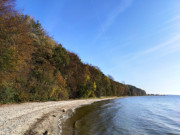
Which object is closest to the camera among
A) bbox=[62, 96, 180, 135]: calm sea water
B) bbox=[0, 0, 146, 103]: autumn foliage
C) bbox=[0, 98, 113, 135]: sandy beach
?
bbox=[0, 98, 113, 135]: sandy beach

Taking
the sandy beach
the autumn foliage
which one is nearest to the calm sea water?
the sandy beach

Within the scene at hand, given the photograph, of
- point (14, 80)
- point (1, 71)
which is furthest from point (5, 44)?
point (14, 80)

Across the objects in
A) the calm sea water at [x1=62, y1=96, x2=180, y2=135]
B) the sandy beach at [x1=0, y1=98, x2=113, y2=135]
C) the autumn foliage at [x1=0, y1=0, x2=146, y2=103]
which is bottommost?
the calm sea water at [x1=62, y1=96, x2=180, y2=135]

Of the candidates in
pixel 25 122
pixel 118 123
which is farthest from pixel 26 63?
pixel 118 123

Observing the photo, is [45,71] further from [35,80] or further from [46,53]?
[46,53]

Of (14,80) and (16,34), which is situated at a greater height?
(16,34)

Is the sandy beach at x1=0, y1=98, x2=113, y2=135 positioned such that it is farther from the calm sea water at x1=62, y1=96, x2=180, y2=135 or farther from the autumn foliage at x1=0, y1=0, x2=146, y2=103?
the autumn foliage at x1=0, y1=0, x2=146, y2=103

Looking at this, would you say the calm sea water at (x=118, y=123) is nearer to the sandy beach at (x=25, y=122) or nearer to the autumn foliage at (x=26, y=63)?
the sandy beach at (x=25, y=122)

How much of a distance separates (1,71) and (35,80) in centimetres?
696

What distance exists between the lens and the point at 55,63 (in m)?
25.6

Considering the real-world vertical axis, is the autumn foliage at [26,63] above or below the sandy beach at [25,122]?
above

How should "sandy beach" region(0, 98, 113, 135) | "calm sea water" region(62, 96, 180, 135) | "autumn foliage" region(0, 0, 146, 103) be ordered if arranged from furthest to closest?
1. "autumn foliage" region(0, 0, 146, 103)
2. "calm sea water" region(62, 96, 180, 135)
3. "sandy beach" region(0, 98, 113, 135)

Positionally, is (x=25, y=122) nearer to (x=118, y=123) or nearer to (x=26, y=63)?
(x=118, y=123)

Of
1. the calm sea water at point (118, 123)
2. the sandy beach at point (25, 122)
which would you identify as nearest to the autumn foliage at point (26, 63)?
the sandy beach at point (25, 122)
